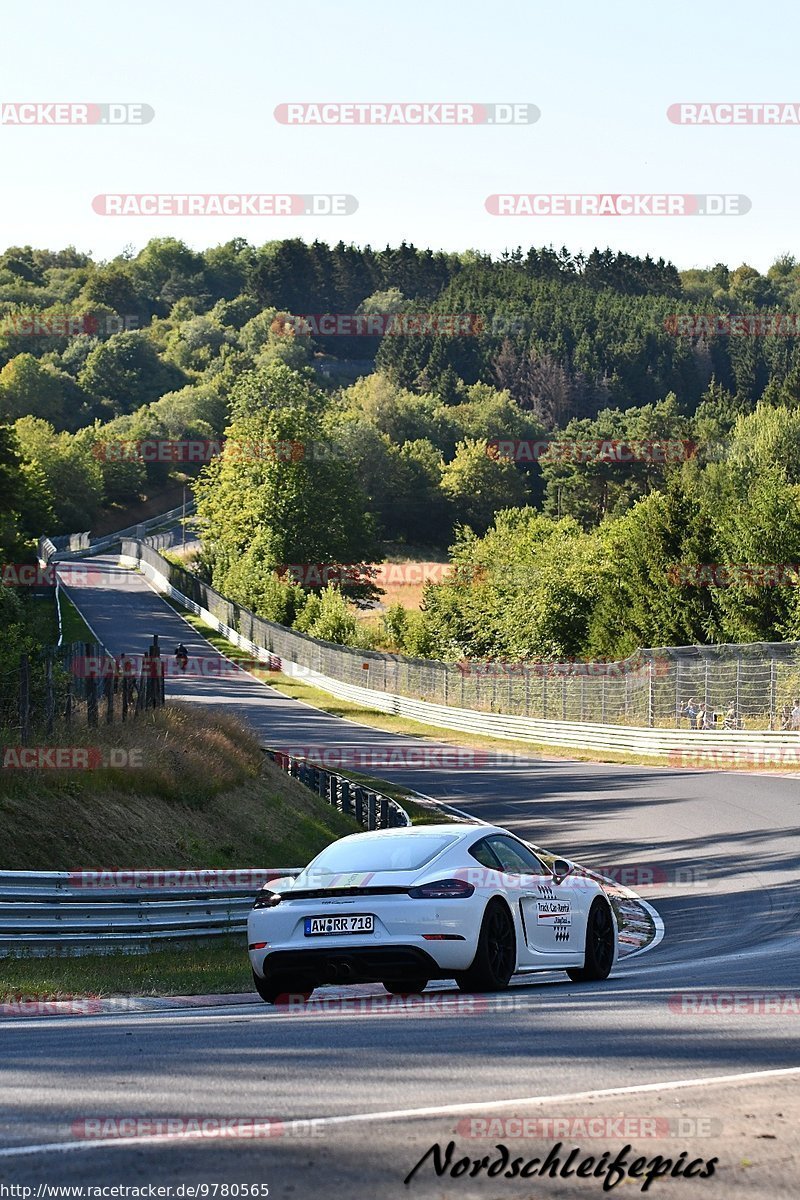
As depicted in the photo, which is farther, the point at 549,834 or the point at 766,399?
the point at 766,399

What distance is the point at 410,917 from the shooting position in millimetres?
11008

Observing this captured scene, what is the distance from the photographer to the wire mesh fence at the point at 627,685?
40594 millimetres

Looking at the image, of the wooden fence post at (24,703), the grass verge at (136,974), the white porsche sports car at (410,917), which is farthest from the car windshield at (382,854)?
the wooden fence post at (24,703)

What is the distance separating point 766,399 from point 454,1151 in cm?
13057

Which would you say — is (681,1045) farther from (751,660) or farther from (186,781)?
(751,660)

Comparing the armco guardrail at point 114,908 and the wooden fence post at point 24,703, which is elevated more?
the wooden fence post at point 24,703

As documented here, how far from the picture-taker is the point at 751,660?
41000 mm

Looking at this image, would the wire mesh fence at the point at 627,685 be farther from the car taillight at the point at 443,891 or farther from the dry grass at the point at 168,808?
the car taillight at the point at 443,891

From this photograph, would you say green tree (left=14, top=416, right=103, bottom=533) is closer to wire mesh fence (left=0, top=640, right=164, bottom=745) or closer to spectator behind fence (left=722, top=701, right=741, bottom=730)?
spectator behind fence (left=722, top=701, right=741, bottom=730)

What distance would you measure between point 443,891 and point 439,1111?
16.7 feet

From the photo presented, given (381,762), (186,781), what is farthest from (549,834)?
(381,762)

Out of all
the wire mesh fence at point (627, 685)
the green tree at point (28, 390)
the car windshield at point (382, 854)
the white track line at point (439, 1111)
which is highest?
the green tree at point (28, 390)

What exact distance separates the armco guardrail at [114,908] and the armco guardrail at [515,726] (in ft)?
80.6

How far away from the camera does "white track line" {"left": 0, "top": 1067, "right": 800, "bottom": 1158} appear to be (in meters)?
5.53
